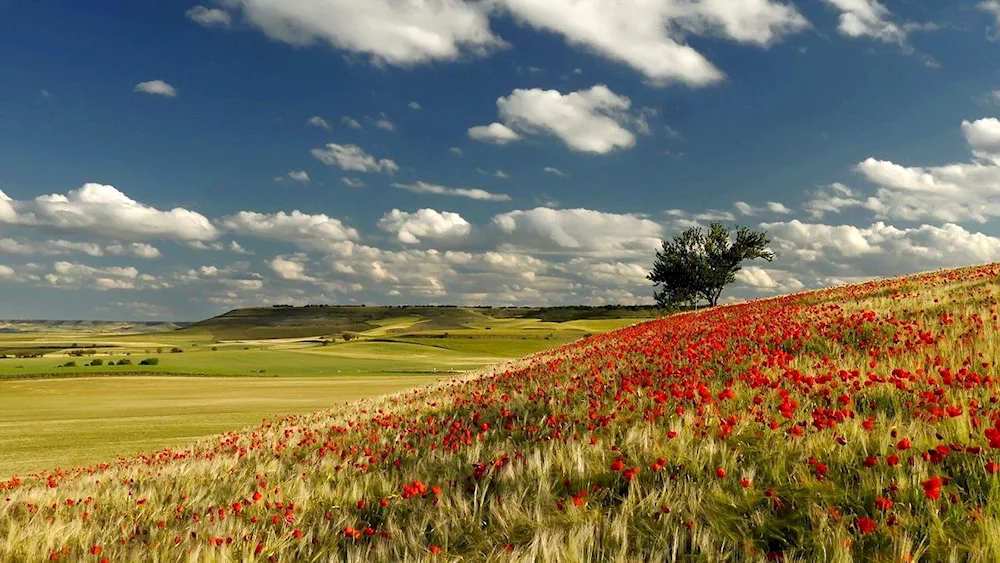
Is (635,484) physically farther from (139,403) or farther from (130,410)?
(139,403)

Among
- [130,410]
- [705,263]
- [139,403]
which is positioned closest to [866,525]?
[130,410]

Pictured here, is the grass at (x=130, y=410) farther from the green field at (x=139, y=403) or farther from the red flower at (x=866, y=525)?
the red flower at (x=866, y=525)

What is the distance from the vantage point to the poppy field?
429 centimetres

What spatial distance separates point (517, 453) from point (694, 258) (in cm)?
7730

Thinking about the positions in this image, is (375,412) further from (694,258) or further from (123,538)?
(694,258)

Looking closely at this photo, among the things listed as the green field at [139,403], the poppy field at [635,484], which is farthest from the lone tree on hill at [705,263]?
the poppy field at [635,484]

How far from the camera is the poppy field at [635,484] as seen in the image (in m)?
4.29

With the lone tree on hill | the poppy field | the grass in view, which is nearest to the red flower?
the poppy field

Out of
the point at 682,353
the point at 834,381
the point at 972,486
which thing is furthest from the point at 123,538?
the point at 682,353

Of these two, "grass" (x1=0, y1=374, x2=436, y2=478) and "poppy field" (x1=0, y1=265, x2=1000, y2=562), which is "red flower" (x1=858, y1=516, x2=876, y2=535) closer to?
"poppy field" (x1=0, y1=265, x2=1000, y2=562)

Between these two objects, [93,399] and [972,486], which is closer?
[972,486]

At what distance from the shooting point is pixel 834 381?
7719 millimetres

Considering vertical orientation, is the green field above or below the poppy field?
below

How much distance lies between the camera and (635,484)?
522cm
